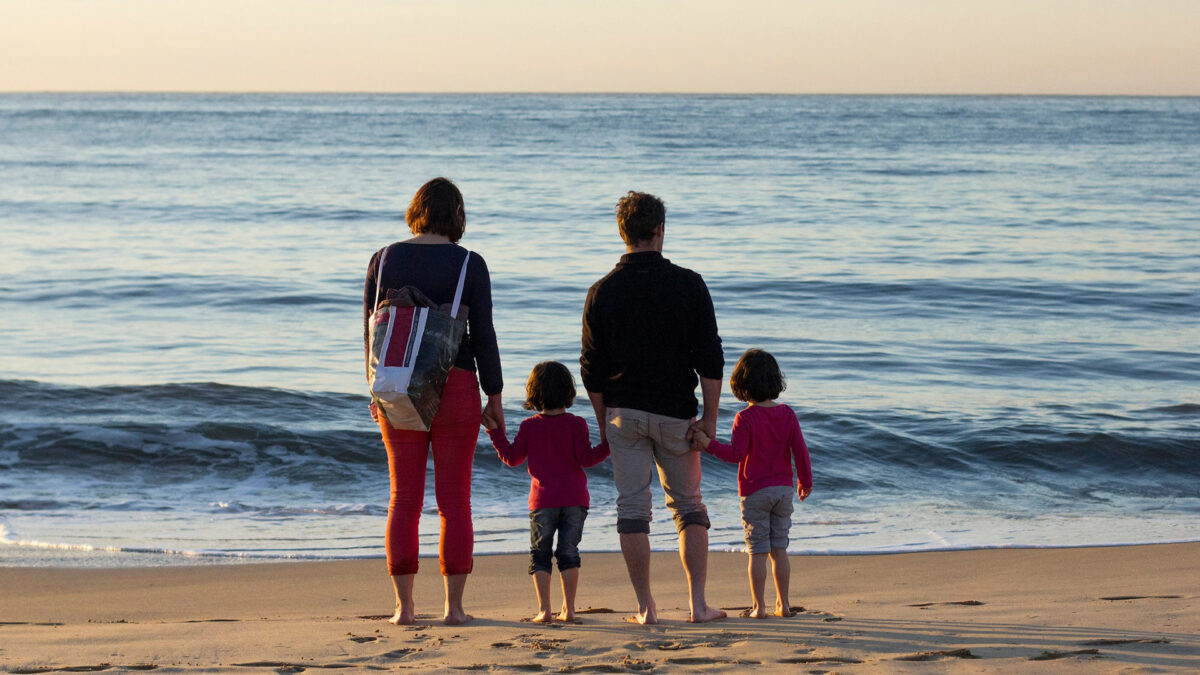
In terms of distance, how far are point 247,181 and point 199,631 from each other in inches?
1259

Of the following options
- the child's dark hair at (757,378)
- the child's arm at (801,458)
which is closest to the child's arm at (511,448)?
the child's dark hair at (757,378)

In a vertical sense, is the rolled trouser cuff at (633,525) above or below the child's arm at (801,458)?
below

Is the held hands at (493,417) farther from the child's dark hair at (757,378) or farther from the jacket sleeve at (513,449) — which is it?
the child's dark hair at (757,378)

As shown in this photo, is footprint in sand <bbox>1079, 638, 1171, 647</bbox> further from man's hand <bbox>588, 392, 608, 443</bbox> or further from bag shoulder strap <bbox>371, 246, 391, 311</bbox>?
bag shoulder strap <bbox>371, 246, 391, 311</bbox>

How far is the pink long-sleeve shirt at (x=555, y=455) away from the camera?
4270mm

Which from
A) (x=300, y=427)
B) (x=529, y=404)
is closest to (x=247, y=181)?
(x=300, y=427)

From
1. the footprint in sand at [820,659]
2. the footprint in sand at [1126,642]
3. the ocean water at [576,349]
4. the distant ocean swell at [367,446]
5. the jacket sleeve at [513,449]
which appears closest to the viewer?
the footprint in sand at [820,659]

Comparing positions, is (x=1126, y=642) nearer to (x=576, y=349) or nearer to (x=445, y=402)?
(x=445, y=402)

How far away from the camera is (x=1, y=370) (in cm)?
1098

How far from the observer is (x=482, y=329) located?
4.09m

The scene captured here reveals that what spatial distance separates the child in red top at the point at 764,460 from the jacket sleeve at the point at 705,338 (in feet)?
0.83

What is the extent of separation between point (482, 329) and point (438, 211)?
0.45 meters

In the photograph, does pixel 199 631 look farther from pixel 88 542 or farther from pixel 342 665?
pixel 88 542

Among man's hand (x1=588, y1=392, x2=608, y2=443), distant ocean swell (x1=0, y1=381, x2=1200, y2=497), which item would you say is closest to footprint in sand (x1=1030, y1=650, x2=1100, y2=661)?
man's hand (x1=588, y1=392, x2=608, y2=443)
